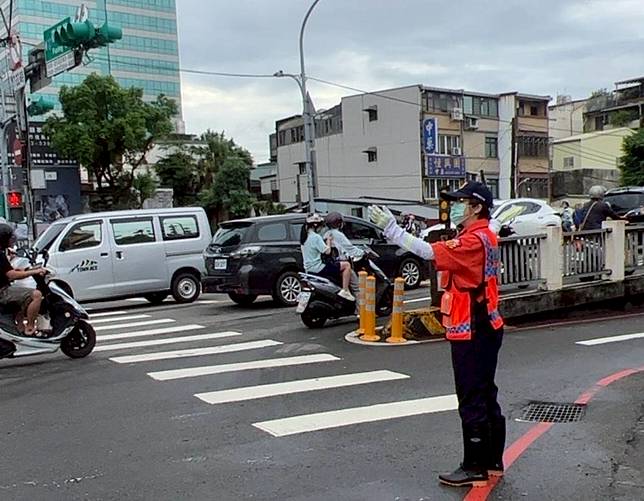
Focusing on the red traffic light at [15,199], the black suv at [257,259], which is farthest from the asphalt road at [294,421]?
the red traffic light at [15,199]

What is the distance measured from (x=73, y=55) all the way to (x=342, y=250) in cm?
954

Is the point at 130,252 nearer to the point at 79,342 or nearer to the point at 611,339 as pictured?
the point at 79,342

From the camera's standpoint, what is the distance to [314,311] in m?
10.5

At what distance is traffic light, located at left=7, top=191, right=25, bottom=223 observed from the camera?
18562 mm

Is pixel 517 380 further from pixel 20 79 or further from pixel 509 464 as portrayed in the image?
pixel 20 79

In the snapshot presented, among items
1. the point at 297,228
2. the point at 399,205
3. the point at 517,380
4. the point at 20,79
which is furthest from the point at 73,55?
the point at 399,205

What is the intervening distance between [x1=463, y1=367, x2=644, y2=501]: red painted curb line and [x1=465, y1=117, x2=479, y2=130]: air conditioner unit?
43.1 metres

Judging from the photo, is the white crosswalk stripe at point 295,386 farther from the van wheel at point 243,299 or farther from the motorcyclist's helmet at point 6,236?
the van wheel at point 243,299

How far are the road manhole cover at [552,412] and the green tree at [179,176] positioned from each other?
47.2 meters

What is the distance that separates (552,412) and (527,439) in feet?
2.82

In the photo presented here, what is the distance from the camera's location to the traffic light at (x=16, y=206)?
60.9 ft

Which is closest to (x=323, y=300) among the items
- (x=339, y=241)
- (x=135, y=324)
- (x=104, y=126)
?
(x=339, y=241)

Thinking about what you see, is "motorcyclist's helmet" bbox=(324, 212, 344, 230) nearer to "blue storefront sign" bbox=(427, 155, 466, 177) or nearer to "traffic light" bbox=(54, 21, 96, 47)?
"traffic light" bbox=(54, 21, 96, 47)

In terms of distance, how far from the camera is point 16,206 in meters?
18.7
